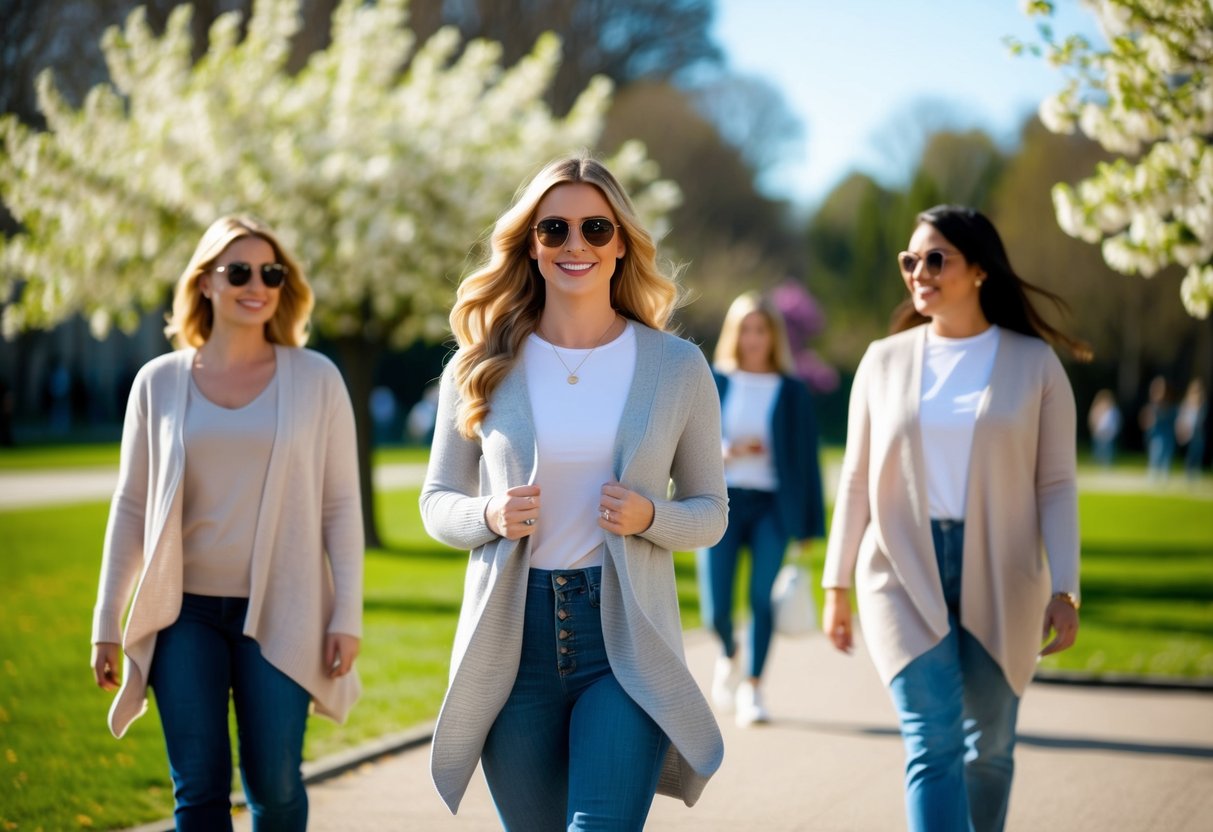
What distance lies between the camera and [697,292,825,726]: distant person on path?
7453 mm

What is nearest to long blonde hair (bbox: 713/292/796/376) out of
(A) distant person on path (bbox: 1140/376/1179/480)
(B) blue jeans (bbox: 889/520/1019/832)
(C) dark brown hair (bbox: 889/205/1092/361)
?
(C) dark brown hair (bbox: 889/205/1092/361)

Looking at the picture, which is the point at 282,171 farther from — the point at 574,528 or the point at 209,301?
the point at 574,528

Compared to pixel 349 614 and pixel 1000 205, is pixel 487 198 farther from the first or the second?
pixel 1000 205

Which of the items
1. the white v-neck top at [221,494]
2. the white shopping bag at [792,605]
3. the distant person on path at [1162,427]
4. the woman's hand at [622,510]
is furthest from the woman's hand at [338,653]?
the distant person on path at [1162,427]

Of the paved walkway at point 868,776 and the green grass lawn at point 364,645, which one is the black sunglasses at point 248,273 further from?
the green grass lawn at point 364,645

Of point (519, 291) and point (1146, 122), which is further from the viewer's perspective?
point (1146, 122)

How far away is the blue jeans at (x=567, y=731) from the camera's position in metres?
3.15

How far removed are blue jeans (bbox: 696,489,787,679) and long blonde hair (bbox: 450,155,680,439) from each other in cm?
384

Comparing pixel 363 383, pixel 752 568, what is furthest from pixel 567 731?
pixel 363 383

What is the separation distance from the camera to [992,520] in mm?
4285

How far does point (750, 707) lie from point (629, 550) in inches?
170

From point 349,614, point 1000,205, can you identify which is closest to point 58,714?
point 349,614

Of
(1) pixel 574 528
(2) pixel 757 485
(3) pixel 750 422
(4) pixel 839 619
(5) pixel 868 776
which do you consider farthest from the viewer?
(3) pixel 750 422

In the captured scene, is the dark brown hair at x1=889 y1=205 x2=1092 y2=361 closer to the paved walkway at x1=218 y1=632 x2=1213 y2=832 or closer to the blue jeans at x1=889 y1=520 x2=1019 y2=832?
the blue jeans at x1=889 y1=520 x2=1019 y2=832
